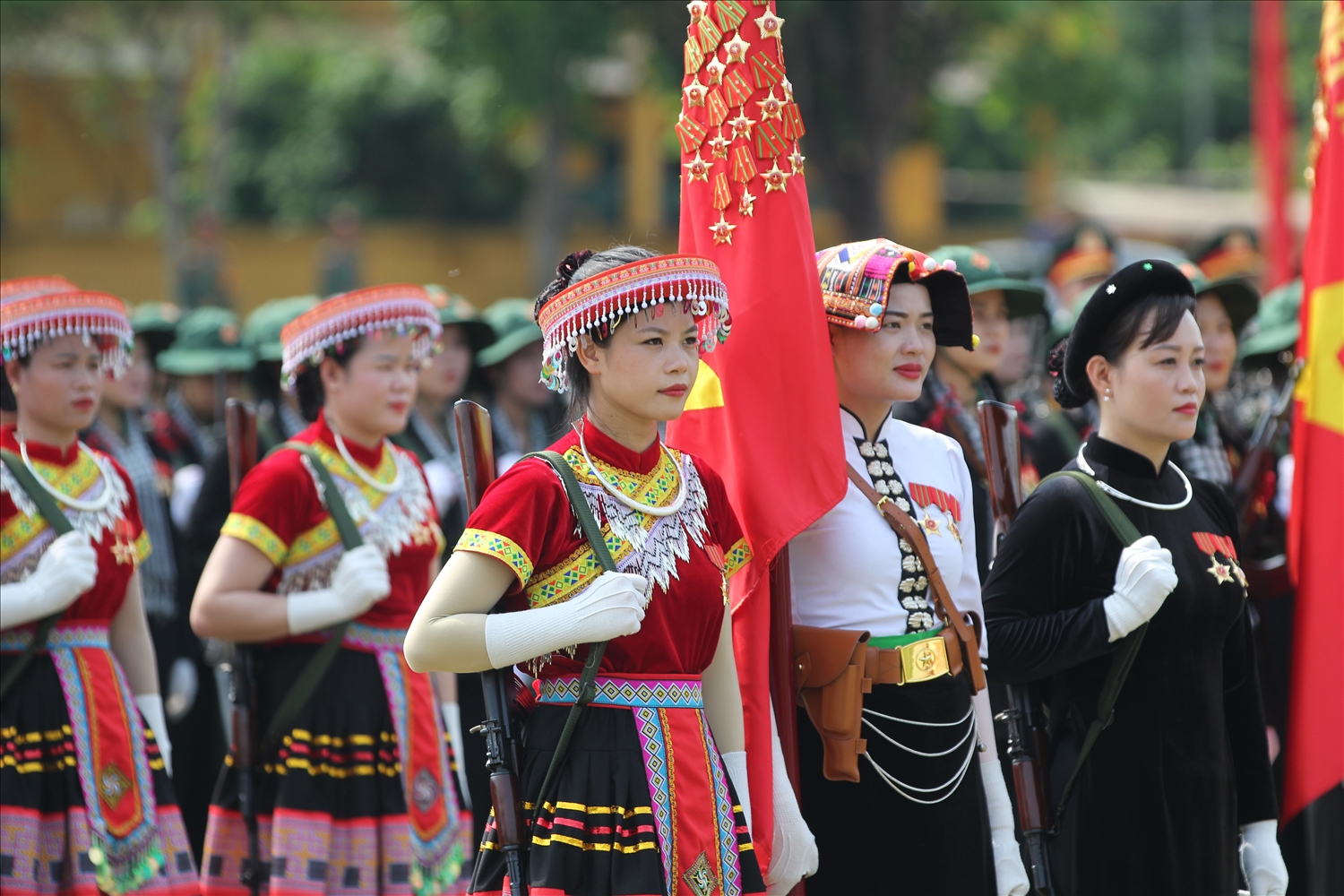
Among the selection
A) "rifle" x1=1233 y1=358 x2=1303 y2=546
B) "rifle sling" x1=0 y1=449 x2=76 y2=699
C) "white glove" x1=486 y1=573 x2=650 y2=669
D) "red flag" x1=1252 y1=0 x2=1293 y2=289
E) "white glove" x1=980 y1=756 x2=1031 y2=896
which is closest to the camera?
"white glove" x1=486 y1=573 x2=650 y2=669

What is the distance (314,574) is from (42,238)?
21808mm

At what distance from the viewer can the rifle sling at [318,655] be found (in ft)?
16.3

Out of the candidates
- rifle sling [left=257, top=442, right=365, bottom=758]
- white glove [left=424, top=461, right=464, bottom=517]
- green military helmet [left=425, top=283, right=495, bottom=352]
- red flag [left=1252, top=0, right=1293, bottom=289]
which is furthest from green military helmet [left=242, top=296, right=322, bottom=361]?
red flag [left=1252, top=0, right=1293, bottom=289]

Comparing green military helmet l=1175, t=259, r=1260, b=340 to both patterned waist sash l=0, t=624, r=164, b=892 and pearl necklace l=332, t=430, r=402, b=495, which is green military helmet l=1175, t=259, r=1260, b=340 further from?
patterned waist sash l=0, t=624, r=164, b=892

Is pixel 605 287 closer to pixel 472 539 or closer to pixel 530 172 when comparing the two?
pixel 472 539

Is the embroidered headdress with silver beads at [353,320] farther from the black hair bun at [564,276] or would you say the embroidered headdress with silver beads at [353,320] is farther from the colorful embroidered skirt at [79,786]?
the black hair bun at [564,276]

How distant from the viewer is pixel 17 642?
4.69m

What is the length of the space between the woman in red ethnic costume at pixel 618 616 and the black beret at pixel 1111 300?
43.9 inches

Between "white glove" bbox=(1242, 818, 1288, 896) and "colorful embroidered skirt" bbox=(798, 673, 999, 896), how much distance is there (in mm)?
746

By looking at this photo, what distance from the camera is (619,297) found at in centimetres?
343

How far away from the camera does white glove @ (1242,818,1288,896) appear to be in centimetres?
412

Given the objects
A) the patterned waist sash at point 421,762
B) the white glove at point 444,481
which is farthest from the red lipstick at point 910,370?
the white glove at point 444,481

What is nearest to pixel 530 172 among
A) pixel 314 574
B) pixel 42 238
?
pixel 42 238

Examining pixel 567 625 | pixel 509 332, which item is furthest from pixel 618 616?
pixel 509 332
